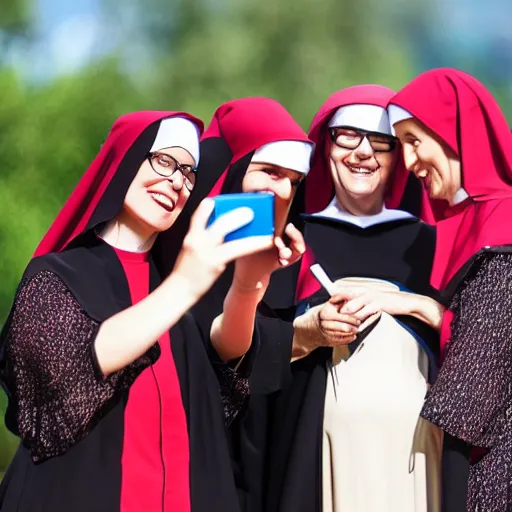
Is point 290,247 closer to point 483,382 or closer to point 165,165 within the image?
point 165,165

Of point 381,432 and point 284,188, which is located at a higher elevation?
point 284,188

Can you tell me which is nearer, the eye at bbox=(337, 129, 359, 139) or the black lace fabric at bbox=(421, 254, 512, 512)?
the black lace fabric at bbox=(421, 254, 512, 512)

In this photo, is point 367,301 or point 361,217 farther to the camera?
point 361,217

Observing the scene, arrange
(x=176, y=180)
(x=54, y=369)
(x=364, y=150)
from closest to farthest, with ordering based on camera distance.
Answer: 1. (x=54, y=369)
2. (x=176, y=180)
3. (x=364, y=150)

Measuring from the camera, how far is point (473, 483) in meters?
2.00

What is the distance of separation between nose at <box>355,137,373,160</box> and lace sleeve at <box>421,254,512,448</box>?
1.76ft

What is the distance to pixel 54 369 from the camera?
5.35 ft

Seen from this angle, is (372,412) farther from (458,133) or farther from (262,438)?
(458,133)

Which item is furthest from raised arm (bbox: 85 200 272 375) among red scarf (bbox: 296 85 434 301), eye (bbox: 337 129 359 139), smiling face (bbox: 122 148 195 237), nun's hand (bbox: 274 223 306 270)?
eye (bbox: 337 129 359 139)

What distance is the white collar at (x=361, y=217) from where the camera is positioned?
2413 mm

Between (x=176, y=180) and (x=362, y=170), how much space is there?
70 cm

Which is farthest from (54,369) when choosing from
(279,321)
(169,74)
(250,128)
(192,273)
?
(169,74)

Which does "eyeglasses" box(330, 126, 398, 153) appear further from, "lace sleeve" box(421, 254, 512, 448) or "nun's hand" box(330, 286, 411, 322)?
"lace sleeve" box(421, 254, 512, 448)

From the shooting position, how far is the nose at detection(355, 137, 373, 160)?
2365 mm
